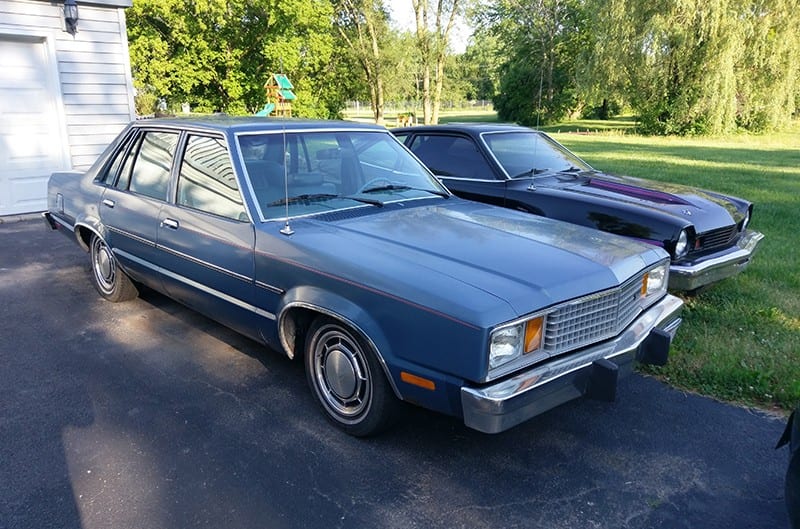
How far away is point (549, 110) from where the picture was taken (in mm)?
46438

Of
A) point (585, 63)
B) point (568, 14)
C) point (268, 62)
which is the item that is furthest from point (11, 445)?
point (568, 14)

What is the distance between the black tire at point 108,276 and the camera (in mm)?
5078

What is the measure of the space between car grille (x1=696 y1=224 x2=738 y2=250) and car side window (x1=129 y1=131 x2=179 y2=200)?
427 centimetres

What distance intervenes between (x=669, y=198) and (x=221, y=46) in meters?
23.1

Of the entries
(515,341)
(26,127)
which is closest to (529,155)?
(515,341)

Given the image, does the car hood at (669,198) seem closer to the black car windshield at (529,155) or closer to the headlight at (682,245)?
the headlight at (682,245)

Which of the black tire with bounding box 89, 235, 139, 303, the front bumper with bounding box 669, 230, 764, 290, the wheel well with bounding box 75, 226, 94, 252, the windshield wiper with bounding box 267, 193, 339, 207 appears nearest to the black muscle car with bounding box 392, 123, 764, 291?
the front bumper with bounding box 669, 230, 764, 290

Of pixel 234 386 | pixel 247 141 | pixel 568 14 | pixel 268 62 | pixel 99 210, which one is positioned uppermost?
pixel 568 14

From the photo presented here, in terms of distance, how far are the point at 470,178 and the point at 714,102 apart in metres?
22.4

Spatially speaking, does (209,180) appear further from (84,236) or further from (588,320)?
(588,320)

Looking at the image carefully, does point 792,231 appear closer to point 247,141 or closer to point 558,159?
point 558,159

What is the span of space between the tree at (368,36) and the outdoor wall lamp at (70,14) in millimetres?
26955

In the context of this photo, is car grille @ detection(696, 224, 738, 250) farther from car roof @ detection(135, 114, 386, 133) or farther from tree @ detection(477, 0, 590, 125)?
tree @ detection(477, 0, 590, 125)

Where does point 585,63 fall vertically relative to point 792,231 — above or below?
above
